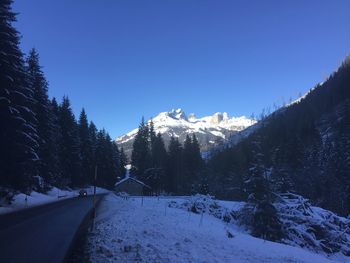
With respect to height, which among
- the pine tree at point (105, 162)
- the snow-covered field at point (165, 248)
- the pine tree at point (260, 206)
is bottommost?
the snow-covered field at point (165, 248)

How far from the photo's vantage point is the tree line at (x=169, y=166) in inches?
3829

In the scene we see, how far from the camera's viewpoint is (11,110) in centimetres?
2520

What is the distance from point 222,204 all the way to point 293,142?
197 ft

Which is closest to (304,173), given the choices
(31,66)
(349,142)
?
(349,142)

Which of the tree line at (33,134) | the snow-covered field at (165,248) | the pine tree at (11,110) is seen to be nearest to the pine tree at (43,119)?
the tree line at (33,134)

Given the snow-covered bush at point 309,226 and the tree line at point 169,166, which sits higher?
the tree line at point 169,166

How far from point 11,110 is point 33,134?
7.65 meters

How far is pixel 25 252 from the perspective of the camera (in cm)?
1073

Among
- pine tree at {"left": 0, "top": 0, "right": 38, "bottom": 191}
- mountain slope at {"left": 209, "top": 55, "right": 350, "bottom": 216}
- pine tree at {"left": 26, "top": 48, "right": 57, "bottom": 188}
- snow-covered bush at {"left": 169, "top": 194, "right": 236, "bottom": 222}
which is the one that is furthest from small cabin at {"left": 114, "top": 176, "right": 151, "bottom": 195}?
pine tree at {"left": 0, "top": 0, "right": 38, "bottom": 191}

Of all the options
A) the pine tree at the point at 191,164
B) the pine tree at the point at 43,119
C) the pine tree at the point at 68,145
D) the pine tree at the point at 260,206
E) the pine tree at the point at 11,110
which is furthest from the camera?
the pine tree at the point at 191,164

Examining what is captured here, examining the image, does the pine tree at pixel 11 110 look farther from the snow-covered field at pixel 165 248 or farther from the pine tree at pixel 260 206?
the pine tree at pixel 260 206

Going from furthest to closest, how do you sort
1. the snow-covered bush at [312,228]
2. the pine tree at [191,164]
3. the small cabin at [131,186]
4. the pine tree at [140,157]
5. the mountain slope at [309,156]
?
1. the pine tree at [140,157]
2. the pine tree at [191,164]
3. the small cabin at [131,186]
4. the mountain slope at [309,156]
5. the snow-covered bush at [312,228]

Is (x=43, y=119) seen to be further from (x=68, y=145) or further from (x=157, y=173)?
(x=157, y=173)

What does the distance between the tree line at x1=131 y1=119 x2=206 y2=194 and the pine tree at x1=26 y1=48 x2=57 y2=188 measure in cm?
4636
